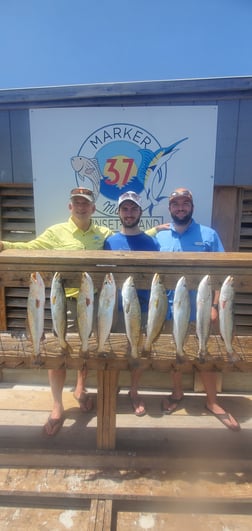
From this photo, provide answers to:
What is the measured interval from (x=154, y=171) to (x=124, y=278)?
151cm

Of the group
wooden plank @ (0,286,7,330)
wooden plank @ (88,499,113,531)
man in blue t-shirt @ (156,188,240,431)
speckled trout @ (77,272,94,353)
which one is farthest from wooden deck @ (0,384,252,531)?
wooden plank @ (0,286,7,330)

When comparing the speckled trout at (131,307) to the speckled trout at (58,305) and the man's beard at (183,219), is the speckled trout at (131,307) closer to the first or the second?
the speckled trout at (58,305)

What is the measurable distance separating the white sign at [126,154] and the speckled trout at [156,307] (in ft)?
4.79

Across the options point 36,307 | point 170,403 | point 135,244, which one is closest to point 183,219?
point 135,244

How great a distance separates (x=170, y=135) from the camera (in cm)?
296

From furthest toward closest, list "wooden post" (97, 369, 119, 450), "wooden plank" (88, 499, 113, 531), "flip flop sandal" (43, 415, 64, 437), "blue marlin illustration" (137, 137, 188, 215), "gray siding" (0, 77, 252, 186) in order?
"blue marlin illustration" (137, 137, 188, 215)
"gray siding" (0, 77, 252, 186)
"flip flop sandal" (43, 415, 64, 437)
"wooden post" (97, 369, 119, 450)
"wooden plank" (88, 499, 113, 531)

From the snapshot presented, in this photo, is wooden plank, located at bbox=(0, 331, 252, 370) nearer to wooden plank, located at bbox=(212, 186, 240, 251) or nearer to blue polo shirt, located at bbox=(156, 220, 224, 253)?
blue polo shirt, located at bbox=(156, 220, 224, 253)

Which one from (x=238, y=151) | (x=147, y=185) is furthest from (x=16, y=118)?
(x=238, y=151)

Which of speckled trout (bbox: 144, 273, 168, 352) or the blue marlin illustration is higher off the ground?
the blue marlin illustration

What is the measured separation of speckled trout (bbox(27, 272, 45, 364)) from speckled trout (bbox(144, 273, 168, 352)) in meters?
0.59

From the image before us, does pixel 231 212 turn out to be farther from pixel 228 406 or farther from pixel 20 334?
pixel 20 334

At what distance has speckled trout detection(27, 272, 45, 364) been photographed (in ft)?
5.68

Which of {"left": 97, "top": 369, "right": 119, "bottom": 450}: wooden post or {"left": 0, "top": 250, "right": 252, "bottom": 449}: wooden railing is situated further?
{"left": 97, "top": 369, "right": 119, "bottom": 450}: wooden post

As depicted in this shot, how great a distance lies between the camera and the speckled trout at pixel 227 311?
1695 mm
